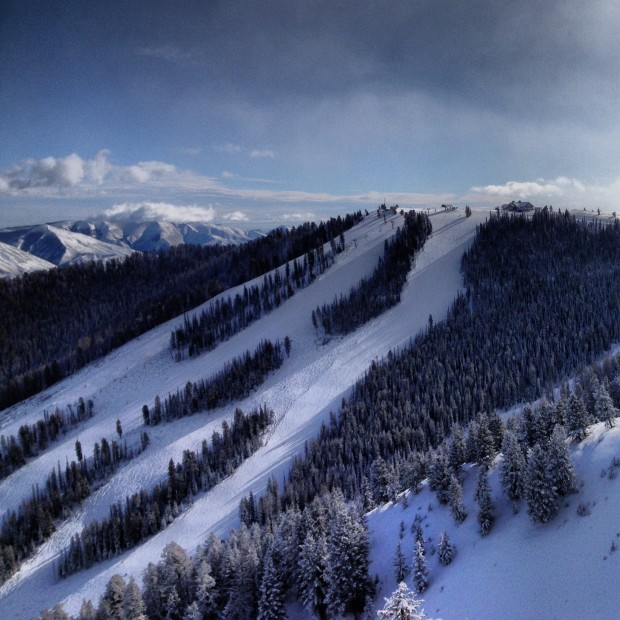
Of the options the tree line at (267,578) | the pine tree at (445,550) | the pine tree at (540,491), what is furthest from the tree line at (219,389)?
the pine tree at (540,491)

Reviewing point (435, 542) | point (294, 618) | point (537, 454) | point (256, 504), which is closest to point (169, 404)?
point (256, 504)

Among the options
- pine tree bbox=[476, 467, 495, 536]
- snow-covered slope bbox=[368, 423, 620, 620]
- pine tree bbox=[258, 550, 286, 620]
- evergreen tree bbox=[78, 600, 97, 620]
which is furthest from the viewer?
evergreen tree bbox=[78, 600, 97, 620]

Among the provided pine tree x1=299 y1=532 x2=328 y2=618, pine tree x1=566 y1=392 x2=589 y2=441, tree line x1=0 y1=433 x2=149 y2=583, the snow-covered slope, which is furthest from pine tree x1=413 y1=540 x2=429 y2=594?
tree line x1=0 y1=433 x2=149 y2=583

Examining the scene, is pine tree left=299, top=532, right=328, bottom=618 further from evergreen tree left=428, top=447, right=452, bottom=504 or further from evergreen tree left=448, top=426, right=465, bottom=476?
evergreen tree left=448, top=426, right=465, bottom=476

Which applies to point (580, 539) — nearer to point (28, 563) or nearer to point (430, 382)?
point (430, 382)

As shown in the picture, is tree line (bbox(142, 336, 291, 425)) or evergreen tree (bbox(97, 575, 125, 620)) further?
tree line (bbox(142, 336, 291, 425))

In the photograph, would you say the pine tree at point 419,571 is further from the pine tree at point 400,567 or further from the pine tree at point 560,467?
the pine tree at point 560,467

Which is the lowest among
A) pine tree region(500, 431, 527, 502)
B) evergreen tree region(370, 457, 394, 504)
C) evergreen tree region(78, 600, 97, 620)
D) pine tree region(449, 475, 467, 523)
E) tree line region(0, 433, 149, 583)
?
tree line region(0, 433, 149, 583)
